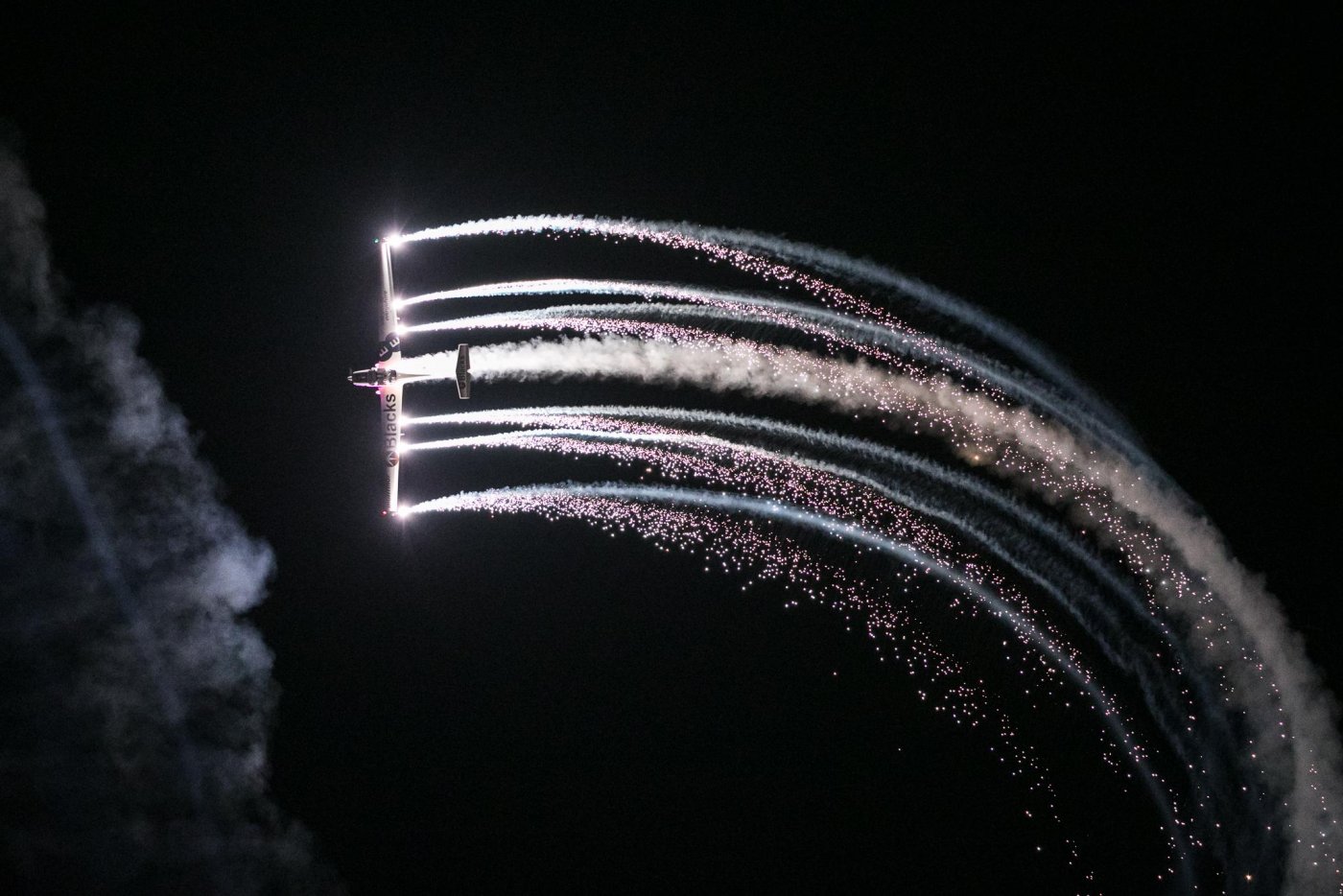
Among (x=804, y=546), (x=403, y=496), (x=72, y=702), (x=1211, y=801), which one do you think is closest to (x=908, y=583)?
(x=804, y=546)

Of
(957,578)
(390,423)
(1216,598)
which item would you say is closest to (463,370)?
(390,423)

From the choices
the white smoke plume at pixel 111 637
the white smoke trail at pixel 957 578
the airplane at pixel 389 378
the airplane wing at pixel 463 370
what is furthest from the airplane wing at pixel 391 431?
the white smoke trail at pixel 957 578

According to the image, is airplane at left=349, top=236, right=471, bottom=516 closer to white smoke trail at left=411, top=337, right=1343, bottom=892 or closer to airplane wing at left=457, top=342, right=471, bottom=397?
airplane wing at left=457, top=342, right=471, bottom=397

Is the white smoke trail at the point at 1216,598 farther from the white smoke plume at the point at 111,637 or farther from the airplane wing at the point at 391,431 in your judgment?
the white smoke plume at the point at 111,637

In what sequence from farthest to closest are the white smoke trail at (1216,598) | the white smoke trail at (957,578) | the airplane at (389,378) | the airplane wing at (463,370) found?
the airplane at (389,378) → the airplane wing at (463,370) → the white smoke trail at (957,578) → the white smoke trail at (1216,598)

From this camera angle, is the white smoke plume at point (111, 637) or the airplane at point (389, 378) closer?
the white smoke plume at point (111, 637)

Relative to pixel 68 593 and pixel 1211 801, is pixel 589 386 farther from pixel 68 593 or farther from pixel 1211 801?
pixel 1211 801

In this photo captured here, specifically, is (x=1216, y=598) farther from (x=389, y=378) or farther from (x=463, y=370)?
(x=389, y=378)
